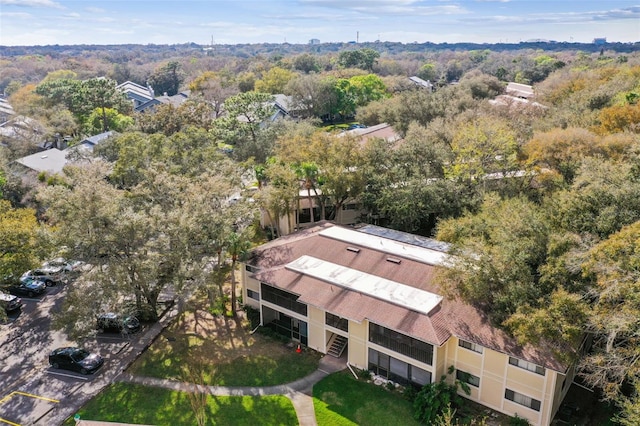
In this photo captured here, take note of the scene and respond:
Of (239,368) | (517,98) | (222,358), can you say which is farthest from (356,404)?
(517,98)

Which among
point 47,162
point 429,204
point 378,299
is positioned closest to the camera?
point 378,299

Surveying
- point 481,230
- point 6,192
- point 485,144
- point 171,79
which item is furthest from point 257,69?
point 481,230

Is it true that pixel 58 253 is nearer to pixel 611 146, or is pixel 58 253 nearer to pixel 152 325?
pixel 152 325

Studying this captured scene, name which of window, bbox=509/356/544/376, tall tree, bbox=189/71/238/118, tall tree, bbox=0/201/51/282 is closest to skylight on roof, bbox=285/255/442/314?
window, bbox=509/356/544/376

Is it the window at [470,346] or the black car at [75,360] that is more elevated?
the window at [470,346]

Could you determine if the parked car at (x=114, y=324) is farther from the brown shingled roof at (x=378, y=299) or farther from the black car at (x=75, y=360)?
the brown shingled roof at (x=378, y=299)

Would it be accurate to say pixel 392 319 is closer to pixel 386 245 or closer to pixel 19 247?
pixel 386 245

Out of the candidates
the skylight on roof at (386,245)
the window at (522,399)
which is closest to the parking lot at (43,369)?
the skylight on roof at (386,245)
